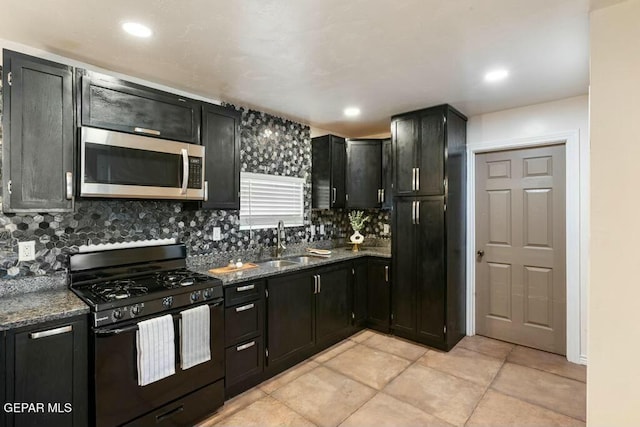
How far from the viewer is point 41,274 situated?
212 cm

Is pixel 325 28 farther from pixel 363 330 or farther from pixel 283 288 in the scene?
pixel 363 330

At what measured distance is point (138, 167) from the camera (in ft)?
7.32

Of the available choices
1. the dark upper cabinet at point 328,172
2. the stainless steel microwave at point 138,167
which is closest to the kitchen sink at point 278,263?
the dark upper cabinet at point 328,172

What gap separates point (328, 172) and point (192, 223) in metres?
1.79

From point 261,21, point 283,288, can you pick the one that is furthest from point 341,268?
point 261,21

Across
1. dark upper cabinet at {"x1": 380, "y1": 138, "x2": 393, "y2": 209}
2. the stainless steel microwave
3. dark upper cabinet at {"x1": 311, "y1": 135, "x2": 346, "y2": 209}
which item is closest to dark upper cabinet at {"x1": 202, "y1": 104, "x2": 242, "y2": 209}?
the stainless steel microwave

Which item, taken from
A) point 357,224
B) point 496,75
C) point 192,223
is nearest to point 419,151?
point 496,75

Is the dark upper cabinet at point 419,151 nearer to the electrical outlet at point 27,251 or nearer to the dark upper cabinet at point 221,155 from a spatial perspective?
the dark upper cabinet at point 221,155

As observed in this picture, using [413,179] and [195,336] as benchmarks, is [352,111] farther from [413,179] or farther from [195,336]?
[195,336]

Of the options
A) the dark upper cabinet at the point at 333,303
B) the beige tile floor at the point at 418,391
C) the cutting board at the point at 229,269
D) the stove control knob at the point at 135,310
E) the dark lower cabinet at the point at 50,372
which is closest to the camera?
the dark lower cabinet at the point at 50,372

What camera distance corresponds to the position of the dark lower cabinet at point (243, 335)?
244 cm

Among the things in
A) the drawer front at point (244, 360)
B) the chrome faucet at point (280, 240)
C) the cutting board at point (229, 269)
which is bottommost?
the drawer front at point (244, 360)

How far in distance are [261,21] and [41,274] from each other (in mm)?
2188

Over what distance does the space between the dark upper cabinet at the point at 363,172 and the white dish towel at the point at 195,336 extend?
2.40 metres
